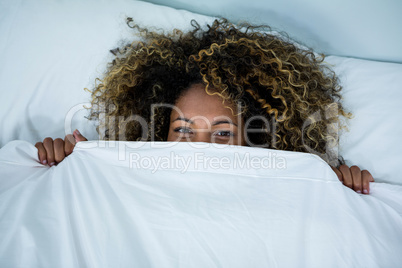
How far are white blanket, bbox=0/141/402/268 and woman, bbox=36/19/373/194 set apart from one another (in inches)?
5.8

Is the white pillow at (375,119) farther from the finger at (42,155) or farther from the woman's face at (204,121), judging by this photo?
the finger at (42,155)

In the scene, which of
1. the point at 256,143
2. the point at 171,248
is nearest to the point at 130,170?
the point at 171,248

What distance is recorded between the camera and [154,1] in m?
1.15

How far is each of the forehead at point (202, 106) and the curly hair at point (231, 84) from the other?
2 centimetres

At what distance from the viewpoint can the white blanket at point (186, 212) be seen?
0.60m

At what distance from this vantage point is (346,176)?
907 millimetres

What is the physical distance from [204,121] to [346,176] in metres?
0.48

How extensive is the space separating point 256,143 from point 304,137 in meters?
0.17

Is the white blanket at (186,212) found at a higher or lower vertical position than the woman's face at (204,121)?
lower

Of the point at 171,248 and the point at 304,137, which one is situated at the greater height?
the point at 304,137

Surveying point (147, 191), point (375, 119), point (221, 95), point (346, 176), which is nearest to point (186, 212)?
point (147, 191)

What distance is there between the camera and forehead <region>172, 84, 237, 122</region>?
91cm

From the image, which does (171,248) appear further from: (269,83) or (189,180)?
(269,83)

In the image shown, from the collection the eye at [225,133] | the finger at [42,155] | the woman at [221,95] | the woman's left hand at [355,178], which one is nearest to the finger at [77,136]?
the woman at [221,95]
